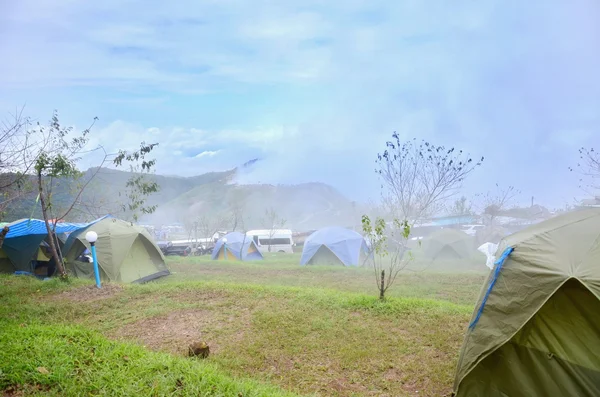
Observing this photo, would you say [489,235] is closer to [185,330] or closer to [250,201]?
[185,330]

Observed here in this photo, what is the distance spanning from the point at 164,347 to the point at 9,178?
6.31 m

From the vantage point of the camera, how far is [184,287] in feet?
27.9

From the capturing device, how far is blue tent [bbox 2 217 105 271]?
39.6 feet

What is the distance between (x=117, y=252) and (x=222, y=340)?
7.83m

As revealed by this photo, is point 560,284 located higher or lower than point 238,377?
higher

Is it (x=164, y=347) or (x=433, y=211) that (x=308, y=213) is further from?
(x=164, y=347)

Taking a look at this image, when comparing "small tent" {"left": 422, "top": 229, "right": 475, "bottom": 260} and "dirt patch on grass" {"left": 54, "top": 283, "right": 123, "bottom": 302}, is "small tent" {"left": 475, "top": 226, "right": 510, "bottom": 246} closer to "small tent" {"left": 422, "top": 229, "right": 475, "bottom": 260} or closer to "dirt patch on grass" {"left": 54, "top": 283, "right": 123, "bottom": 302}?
"small tent" {"left": 422, "top": 229, "right": 475, "bottom": 260}

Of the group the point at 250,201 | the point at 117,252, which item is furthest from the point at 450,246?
the point at 250,201

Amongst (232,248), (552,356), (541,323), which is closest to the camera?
(552,356)

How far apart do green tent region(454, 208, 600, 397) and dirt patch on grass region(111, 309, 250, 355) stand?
3266 millimetres

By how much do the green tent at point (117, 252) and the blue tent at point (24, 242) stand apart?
658 millimetres

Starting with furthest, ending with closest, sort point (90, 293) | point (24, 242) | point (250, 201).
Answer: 1. point (250, 201)
2. point (24, 242)
3. point (90, 293)

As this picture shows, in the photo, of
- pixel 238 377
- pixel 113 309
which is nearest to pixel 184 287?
pixel 113 309

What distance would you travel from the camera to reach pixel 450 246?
Answer: 21.4 meters
